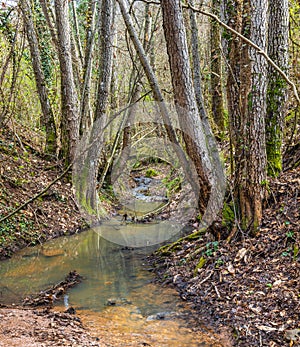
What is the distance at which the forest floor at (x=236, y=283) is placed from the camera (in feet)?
13.3

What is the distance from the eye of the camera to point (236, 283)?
201 inches

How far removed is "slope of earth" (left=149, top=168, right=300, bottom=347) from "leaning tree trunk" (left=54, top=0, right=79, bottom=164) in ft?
20.2

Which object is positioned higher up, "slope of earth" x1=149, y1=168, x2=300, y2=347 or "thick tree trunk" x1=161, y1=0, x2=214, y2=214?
"thick tree trunk" x1=161, y1=0, x2=214, y2=214

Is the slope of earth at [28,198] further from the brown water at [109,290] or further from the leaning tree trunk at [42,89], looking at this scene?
the leaning tree trunk at [42,89]

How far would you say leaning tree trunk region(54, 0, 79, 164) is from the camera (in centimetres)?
1064

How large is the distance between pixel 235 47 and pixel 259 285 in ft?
11.5

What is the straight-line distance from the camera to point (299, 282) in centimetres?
438

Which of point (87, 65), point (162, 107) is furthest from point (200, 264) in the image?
point (87, 65)

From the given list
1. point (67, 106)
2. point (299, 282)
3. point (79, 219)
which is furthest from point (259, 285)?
point (67, 106)

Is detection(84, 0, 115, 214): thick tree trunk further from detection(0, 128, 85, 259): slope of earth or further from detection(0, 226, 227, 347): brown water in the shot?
detection(0, 226, 227, 347): brown water

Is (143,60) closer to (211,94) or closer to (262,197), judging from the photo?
(262,197)

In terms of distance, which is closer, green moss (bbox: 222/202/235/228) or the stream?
the stream

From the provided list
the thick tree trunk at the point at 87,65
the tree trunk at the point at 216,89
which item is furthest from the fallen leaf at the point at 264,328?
the tree trunk at the point at 216,89

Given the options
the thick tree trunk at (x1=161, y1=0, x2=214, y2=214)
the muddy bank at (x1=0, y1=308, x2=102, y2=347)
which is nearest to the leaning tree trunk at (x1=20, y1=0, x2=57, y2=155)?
the thick tree trunk at (x1=161, y1=0, x2=214, y2=214)
